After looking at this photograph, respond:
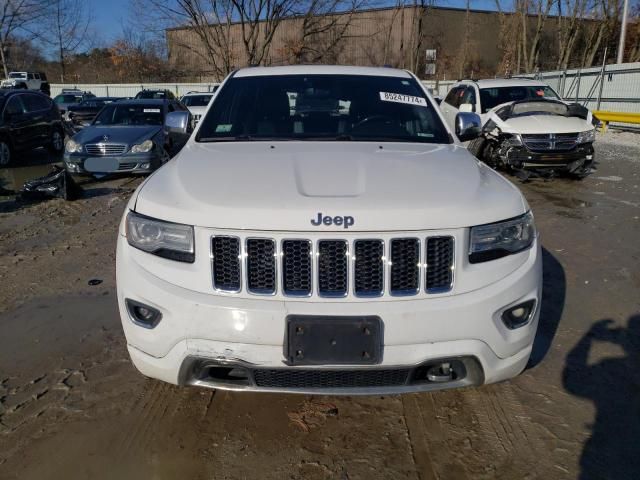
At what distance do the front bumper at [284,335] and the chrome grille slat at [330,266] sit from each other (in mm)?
56

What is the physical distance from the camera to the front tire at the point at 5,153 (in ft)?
35.3

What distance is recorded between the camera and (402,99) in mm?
3676

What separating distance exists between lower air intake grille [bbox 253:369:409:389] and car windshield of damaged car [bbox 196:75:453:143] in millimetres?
1596

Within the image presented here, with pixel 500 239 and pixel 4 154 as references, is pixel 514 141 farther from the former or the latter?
pixel 4 154

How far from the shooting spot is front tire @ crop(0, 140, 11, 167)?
10758 millimetres

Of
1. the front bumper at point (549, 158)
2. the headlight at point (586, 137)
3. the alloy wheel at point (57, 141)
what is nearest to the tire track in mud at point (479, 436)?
the front bumper at point (549, 158)

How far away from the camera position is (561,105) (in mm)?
9023

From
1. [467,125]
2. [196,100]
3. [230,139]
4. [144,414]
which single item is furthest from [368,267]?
[196,100]

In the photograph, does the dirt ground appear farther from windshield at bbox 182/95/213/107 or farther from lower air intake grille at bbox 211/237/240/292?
windshield at bbox 182/95/213/107

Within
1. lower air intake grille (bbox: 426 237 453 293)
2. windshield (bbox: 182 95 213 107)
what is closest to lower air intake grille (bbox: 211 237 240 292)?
lower air intake grille (bbox: 426 237 453 293)

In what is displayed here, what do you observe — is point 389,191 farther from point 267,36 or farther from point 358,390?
point 267,36

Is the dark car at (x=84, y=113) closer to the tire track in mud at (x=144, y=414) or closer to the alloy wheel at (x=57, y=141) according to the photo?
the alloy wheel at (x=57, y=141)

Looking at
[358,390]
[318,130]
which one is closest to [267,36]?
[318,130]

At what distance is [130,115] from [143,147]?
5.54 ft
